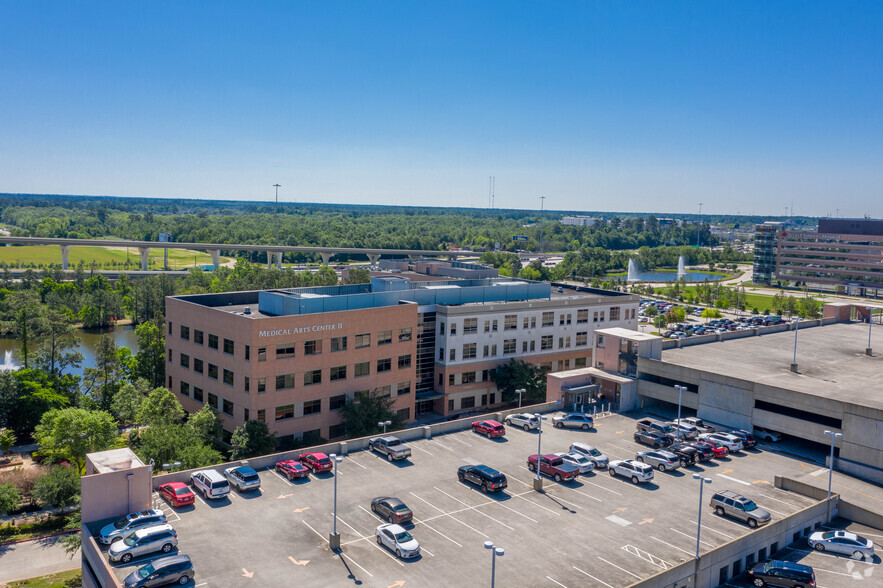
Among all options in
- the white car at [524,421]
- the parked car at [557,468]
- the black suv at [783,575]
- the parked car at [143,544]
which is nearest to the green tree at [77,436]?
the parked car at [143,544]

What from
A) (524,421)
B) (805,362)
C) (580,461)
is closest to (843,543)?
(580,461)

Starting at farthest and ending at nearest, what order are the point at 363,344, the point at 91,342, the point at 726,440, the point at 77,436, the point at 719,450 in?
the point at 91,342 → the point at 363,344 → the point at 77,436 → the point at 726,440 → the point at 719,450

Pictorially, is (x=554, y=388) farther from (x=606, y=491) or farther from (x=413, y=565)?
(x=413, y=565)

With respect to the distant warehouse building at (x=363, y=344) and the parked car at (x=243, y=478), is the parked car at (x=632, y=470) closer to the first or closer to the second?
the parked car at (x=243, y=478)

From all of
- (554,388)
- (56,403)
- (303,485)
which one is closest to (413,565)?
(303,485)

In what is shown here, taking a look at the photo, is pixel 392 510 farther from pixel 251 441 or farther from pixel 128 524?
pixel 251 441

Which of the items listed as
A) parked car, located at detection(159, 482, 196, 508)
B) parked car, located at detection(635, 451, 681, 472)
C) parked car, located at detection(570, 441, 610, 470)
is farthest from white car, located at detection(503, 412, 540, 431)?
parked car, located at detection(159, 482, 196, 508)
